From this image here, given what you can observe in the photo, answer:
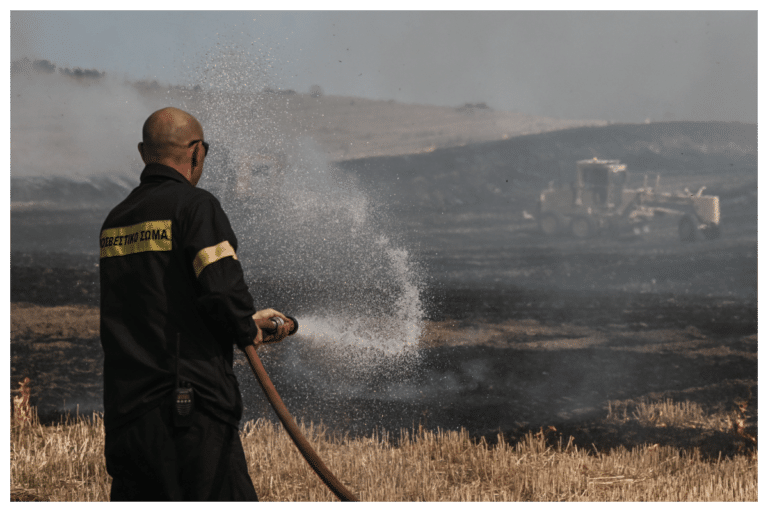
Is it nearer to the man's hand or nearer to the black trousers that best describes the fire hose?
the man's hand

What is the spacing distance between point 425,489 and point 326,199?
38.9ft

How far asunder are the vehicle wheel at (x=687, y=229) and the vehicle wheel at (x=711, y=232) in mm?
257

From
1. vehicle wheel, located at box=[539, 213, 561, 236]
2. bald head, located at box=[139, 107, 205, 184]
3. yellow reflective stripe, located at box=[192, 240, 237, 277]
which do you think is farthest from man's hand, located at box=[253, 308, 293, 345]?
vehicle wheel, located at box=[539, 213, 561, 236]

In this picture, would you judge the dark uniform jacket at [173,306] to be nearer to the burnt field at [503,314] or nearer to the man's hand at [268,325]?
the man's hand at [268,325]

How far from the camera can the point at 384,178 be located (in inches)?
721

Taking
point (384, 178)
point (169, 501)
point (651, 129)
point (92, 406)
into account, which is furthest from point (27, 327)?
point (651, 129)

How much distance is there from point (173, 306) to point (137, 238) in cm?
31

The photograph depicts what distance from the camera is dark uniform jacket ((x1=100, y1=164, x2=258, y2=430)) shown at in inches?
107

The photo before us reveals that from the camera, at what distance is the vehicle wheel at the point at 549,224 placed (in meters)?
17.5

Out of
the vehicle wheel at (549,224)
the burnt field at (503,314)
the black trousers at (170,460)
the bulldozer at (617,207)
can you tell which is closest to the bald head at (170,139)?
the black trousers at (170,460)

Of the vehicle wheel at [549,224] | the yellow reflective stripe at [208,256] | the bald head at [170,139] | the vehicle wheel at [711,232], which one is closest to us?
the yellow reflective stripe at [208,256]

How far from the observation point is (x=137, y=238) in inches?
112

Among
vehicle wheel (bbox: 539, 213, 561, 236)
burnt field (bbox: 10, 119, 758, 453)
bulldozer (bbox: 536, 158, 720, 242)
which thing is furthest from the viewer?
vehicle wheel (bbox: 539, 213, 561, 236)

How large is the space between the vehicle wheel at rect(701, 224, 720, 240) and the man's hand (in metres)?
15.5
